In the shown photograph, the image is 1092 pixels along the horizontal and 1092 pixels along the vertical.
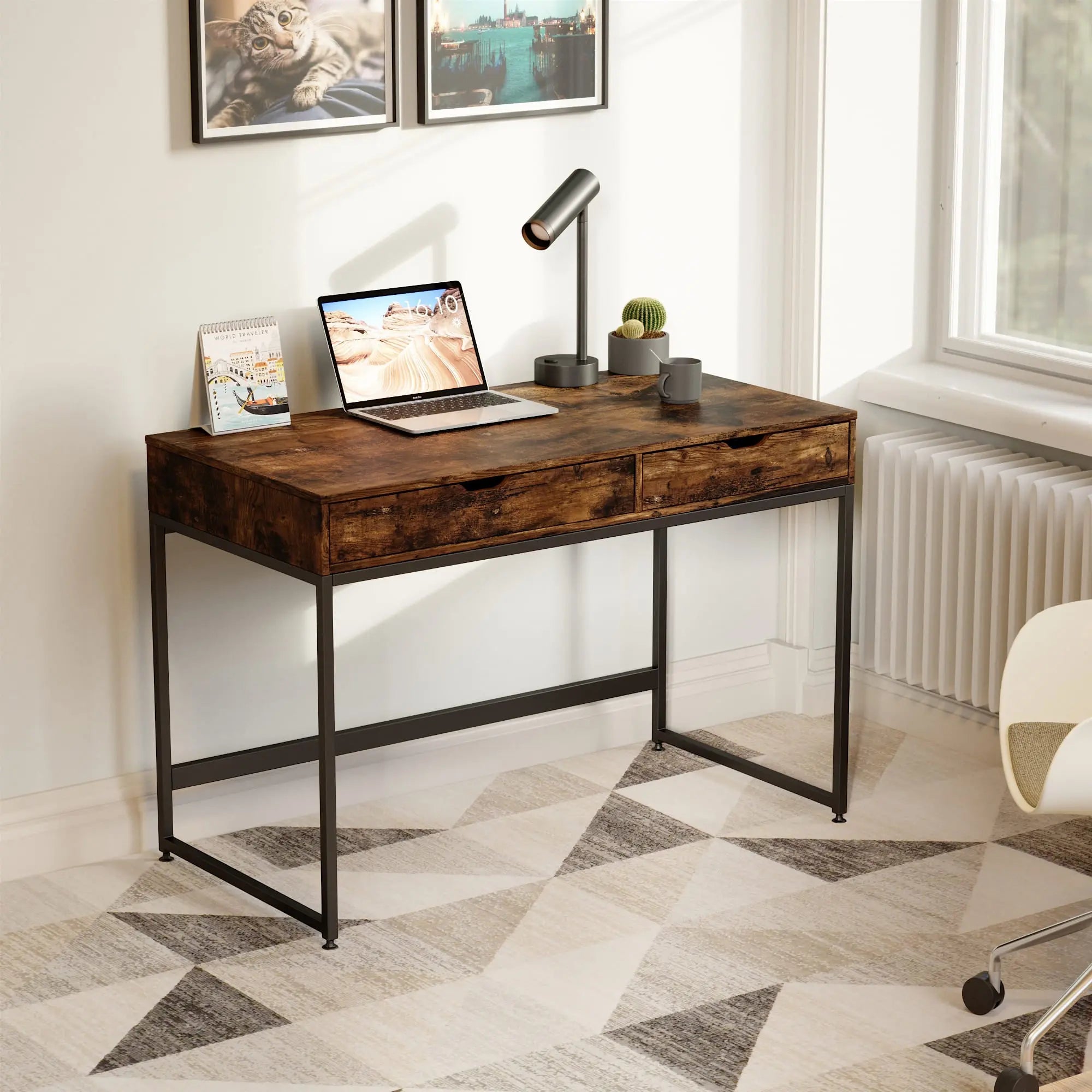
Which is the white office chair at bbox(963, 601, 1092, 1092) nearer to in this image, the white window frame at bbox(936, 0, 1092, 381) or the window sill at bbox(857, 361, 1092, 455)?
the window sill at bbox(857, 361, 1092, 455)

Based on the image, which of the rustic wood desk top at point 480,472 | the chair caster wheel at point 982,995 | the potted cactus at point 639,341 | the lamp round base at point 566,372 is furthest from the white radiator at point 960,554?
the chair caster wheel at point 982,995

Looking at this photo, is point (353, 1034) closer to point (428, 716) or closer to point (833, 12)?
point (428, 716)

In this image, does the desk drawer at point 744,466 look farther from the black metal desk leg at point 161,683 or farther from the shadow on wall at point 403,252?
the black metal desk leg at point 161,683

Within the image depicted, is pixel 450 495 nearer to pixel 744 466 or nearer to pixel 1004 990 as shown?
pixel 744 466

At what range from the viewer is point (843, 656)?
3338 mm

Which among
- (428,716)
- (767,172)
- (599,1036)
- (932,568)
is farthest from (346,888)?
(767,172)

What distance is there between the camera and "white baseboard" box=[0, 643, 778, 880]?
311cm

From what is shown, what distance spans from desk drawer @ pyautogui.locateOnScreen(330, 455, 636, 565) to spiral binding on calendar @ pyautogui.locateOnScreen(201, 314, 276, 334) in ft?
1.81

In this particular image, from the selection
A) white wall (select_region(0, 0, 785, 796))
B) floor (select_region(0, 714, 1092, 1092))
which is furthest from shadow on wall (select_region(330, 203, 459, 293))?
floor (select_region(0, 714, 1092, 1092))

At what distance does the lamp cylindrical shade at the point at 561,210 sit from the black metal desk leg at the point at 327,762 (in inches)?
34.0

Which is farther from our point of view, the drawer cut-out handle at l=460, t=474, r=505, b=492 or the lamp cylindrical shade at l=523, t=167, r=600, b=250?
the lamp cylindrical shade at l=523, t=167, r=600, b=250

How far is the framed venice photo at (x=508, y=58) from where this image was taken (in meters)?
3.20

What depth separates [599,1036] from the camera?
2.60 m

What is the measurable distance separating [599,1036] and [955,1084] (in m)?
0.52
